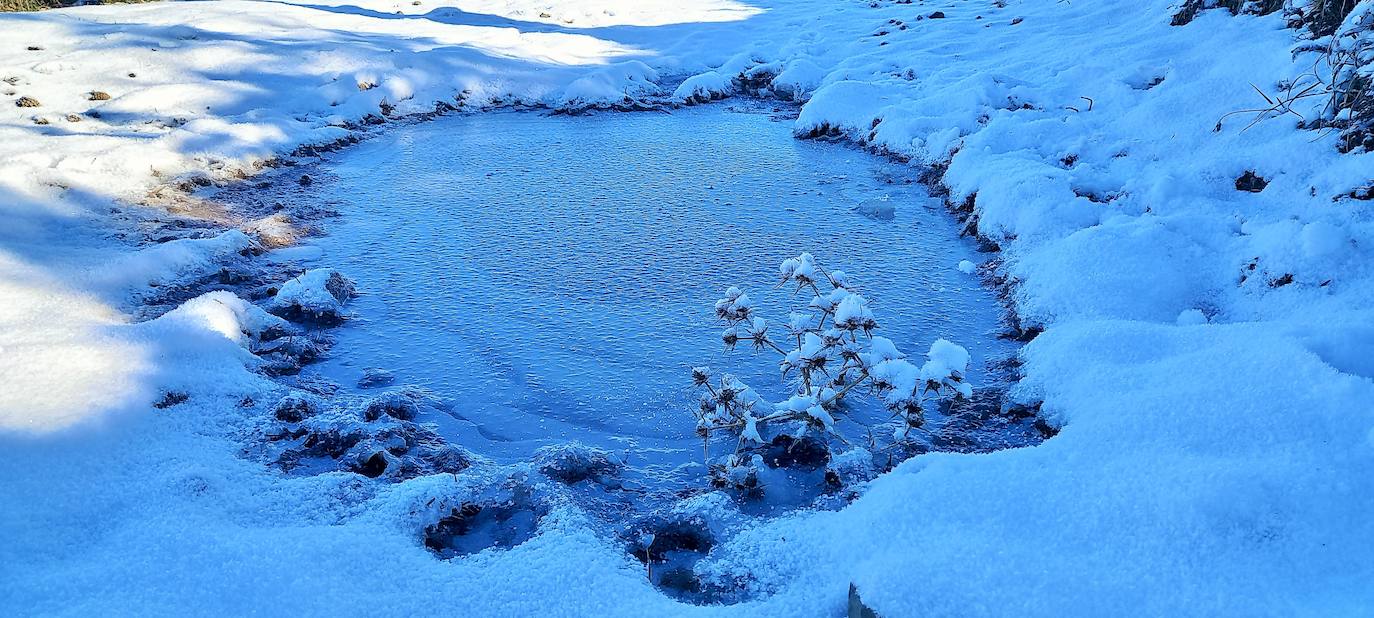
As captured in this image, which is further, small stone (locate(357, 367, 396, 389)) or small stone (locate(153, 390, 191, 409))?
small stone (locate(357, 367, 396, 389))

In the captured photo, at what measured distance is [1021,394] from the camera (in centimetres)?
325

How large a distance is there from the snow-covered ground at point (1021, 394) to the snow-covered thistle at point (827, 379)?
0.27m

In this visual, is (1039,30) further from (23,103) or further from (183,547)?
(23,103)

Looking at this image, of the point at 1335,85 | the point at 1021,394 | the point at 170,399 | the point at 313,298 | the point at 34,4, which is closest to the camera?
the point at 170,399

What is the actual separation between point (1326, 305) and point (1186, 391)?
997 millimetres

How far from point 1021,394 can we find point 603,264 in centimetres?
224

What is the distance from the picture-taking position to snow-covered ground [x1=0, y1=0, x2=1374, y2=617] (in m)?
2.11

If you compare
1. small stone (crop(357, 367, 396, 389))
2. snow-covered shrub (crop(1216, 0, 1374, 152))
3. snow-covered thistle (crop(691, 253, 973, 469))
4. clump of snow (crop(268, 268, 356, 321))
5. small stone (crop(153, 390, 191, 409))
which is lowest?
small stone (crop(357, 367, 396, 389))

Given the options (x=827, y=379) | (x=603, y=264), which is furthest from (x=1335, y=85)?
(x=603, y=264)

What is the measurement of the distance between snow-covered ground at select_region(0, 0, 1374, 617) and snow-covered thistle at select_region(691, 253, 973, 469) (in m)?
0.27

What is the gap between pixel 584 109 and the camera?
320 inches

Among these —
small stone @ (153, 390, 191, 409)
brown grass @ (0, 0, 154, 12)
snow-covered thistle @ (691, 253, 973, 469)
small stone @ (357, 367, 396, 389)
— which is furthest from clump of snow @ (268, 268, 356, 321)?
brown grass @ (0, 0, 154, 12)

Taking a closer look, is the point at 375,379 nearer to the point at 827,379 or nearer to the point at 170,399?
the point at 170,399

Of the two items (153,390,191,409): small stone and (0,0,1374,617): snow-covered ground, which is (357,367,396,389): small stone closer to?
(0,0,1374,617): snow-covered ground
